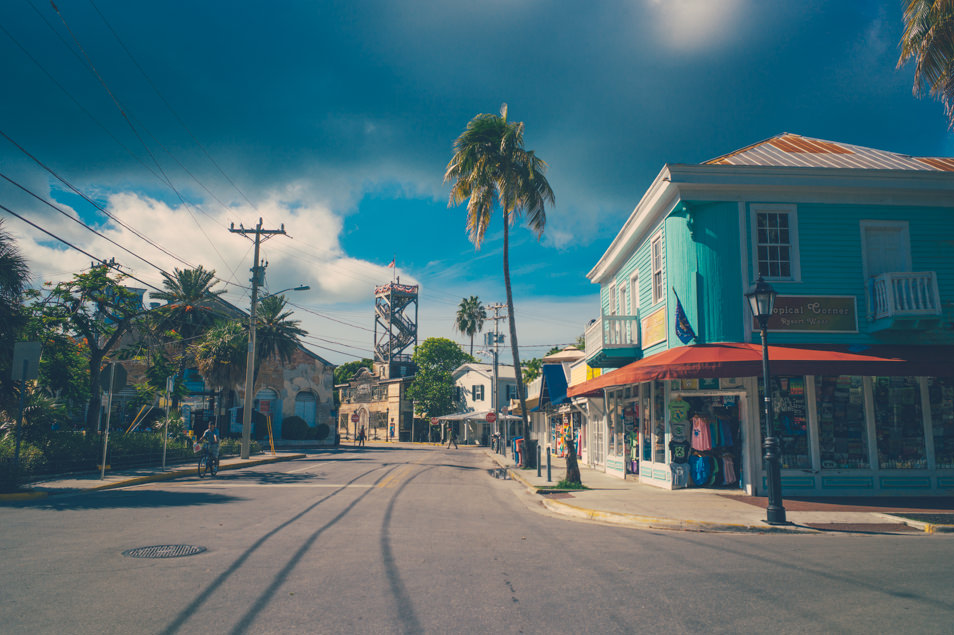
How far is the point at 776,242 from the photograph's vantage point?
48.1ft

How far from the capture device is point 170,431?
27.2 metres

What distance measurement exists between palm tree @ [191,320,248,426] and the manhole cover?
95.5ft

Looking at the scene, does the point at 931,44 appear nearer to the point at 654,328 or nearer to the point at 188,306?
the point at 654,328

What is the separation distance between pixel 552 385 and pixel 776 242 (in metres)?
12.0

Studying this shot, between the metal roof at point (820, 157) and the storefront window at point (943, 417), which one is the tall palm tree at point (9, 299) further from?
the storefront window at point (943, 417)

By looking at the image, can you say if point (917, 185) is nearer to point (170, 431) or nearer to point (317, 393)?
point (170, 431)

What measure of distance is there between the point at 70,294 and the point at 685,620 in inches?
818

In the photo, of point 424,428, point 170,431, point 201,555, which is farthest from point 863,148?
point 424,428

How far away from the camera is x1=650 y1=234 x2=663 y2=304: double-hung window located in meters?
16.7

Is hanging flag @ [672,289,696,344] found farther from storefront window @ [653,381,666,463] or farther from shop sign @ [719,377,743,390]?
storefront window @ [653,381,666,463]

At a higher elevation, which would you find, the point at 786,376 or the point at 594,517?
the point at 786,376

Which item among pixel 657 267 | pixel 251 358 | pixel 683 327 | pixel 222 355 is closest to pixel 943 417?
pixel 683 327

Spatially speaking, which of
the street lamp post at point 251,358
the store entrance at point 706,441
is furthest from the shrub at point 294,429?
the store entrance at point 706,441

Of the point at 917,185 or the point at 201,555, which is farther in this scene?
the point at 917,185
